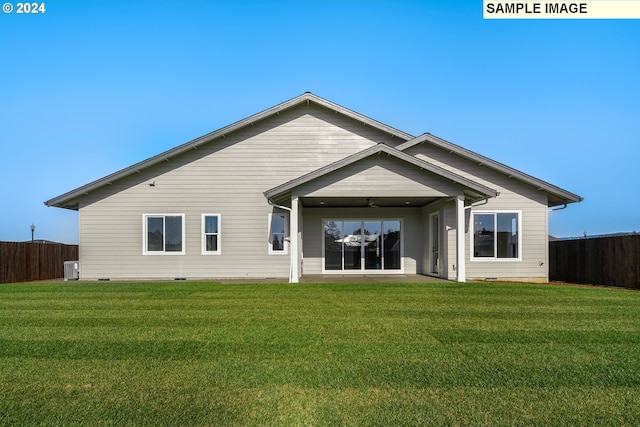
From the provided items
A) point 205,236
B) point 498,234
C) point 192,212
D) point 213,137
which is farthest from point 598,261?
point 192,212

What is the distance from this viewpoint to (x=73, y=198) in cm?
1702

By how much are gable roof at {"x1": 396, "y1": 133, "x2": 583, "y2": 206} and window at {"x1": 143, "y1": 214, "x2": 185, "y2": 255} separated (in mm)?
8769

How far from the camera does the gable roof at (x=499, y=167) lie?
1667 cm

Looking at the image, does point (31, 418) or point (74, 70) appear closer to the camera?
point (31, 418)

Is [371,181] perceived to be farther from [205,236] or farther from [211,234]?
[205,236]

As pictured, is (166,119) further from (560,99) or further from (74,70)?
(560,99)

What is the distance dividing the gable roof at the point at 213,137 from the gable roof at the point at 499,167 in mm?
728

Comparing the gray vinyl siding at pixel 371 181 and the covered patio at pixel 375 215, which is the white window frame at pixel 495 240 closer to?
the covered patio at pixel 375 215

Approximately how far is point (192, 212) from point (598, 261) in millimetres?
15172

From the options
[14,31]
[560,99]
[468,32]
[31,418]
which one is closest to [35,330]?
[31,418]

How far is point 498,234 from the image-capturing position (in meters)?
17.2

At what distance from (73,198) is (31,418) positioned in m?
15.0

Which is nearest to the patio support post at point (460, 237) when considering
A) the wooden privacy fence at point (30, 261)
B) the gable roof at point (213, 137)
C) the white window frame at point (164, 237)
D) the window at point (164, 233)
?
the gable roof at point (213, 137)

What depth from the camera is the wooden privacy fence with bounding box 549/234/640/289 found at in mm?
15109
